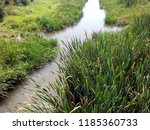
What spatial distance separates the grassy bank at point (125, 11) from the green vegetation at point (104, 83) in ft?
25.8

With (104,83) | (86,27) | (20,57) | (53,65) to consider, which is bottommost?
(86,27)

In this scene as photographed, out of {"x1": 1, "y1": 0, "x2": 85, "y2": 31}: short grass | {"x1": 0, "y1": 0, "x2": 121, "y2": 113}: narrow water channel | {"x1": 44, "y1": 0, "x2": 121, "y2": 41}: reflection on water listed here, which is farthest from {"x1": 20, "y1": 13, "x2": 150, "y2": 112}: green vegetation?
{"x1": 1, "y1": 0, "x2": 85, "y2": 31}: short grass

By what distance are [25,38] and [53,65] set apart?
6.68 ft

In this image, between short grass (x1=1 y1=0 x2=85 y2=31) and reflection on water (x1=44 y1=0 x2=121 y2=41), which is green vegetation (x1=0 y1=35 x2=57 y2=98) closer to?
reflection on water (x1=44 y1=0 x2=121 y2=41)

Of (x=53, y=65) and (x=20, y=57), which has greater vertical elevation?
(x=20, y=57)

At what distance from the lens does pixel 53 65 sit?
9.55m

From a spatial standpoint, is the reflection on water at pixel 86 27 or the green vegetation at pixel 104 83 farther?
the reflection on water at pixel 86 27

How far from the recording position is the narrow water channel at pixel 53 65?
718cm

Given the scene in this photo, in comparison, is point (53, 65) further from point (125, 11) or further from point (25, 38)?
point (125, 11)

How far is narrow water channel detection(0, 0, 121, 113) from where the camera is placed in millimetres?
7176

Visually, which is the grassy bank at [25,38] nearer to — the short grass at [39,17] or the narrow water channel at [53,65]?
the short grass at [39,17]

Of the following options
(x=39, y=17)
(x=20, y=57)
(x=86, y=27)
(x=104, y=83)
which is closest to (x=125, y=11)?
(x=86, y=27)

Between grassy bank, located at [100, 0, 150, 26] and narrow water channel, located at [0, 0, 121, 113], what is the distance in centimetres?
45

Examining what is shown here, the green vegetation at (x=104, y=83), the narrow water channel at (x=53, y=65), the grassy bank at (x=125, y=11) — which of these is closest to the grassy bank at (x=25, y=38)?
the narrow water channel at (x=53, y=65)
